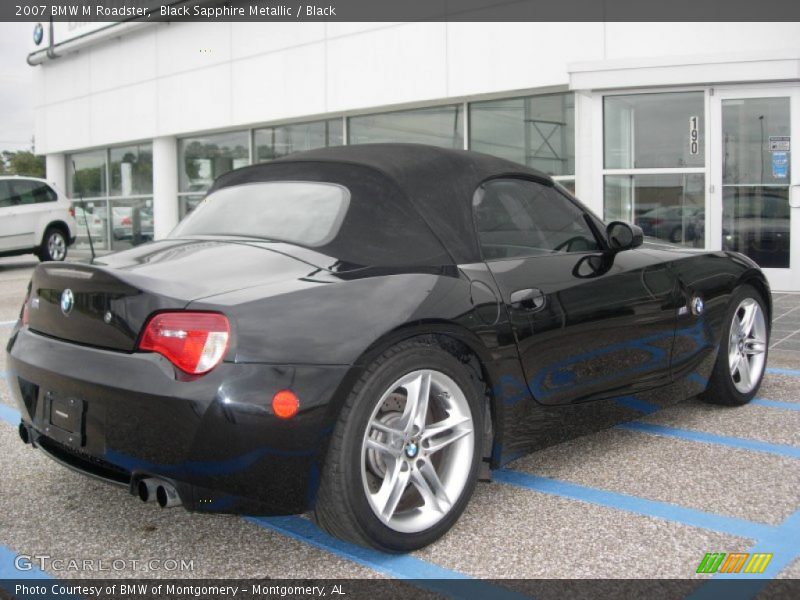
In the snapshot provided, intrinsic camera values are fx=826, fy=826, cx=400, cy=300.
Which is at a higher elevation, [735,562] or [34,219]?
[34,219]

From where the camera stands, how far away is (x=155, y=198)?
19.0m

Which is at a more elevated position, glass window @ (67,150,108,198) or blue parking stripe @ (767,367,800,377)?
glass window @ (67,150,108,198)

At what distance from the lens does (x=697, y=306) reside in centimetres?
415

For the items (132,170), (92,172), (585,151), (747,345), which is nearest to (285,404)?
(747,345)

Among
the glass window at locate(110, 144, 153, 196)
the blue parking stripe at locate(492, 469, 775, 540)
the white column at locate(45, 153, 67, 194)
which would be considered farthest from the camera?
the white column at locate(45, 153, 67, 194)

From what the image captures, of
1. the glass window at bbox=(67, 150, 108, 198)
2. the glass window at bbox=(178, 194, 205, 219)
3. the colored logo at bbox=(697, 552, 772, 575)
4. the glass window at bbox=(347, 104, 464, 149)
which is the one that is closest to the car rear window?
the colored logo at bbox=(697, 552, 772, 575)

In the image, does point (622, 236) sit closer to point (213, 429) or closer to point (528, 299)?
point (528, 299)

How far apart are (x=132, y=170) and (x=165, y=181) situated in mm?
1941

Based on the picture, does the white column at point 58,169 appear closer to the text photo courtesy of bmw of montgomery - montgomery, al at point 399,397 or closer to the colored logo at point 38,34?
the colored logo at point 38,34

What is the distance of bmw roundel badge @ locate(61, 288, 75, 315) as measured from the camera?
2.85m

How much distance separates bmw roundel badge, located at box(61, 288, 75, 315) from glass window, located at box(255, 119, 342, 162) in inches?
480

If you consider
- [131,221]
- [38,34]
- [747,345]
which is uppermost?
[38,34]

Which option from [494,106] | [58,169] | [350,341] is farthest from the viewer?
[58,169]

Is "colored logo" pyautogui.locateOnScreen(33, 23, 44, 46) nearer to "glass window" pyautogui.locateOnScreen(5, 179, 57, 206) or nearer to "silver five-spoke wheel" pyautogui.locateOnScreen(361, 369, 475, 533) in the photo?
"glass window" pyautogui.locateOnScreen(5, 179, 57, 206)
